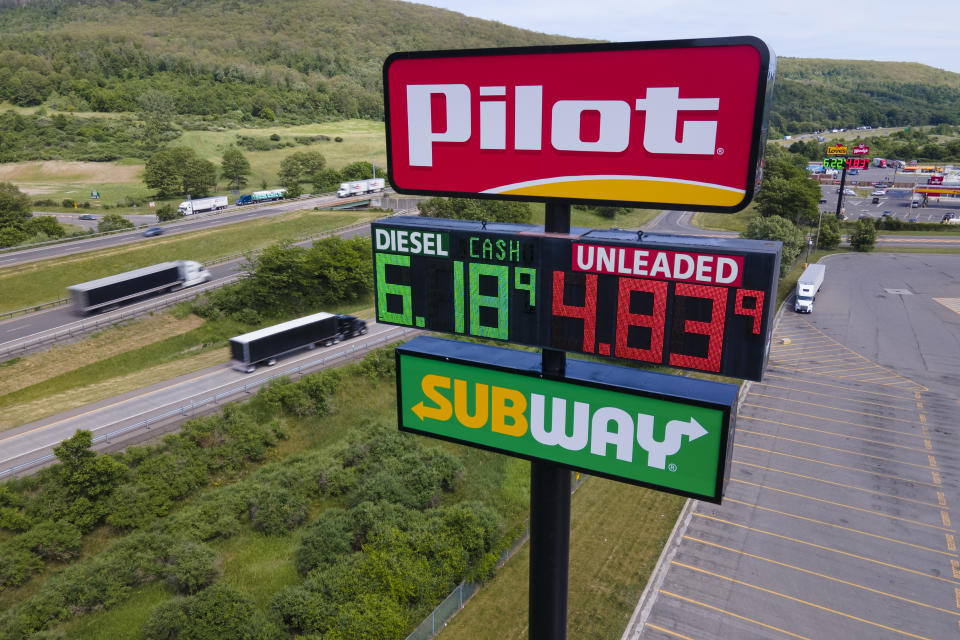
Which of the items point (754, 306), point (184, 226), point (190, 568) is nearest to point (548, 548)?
point (754, 306)

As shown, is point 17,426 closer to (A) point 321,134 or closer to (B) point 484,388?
(B) point 484,388

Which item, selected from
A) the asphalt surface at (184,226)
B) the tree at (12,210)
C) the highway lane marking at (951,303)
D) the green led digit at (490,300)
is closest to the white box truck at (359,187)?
the asphalt surface at (184,226)

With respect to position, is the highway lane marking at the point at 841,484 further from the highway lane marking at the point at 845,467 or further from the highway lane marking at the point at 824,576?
the highway lane marking at the point at 824,576

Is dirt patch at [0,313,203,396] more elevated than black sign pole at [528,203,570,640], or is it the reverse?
black sign pole at [528,203,570,640]

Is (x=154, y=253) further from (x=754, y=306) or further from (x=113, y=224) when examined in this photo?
(x=754, y=306)

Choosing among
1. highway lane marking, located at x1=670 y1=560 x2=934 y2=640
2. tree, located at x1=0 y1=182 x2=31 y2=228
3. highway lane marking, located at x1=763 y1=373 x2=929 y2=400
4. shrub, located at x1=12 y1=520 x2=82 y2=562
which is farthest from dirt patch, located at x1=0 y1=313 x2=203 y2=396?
highway lane marking, located at x1=763 y1=373 x2=929 y2=400

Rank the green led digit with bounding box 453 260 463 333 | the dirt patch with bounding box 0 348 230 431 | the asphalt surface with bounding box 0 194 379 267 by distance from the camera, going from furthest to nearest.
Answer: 1. the asphalt surface with bounding box 0 194 379 267
2. the dirt patch with bounding box 0 348 230 431
3. the green led digit with bounding box 453 260 463 333

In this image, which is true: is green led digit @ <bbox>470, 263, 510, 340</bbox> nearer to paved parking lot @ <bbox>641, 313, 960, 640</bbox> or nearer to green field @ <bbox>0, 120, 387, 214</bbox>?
paved parking lot @ <bbox>641, 313, 960, 640</bbox>
